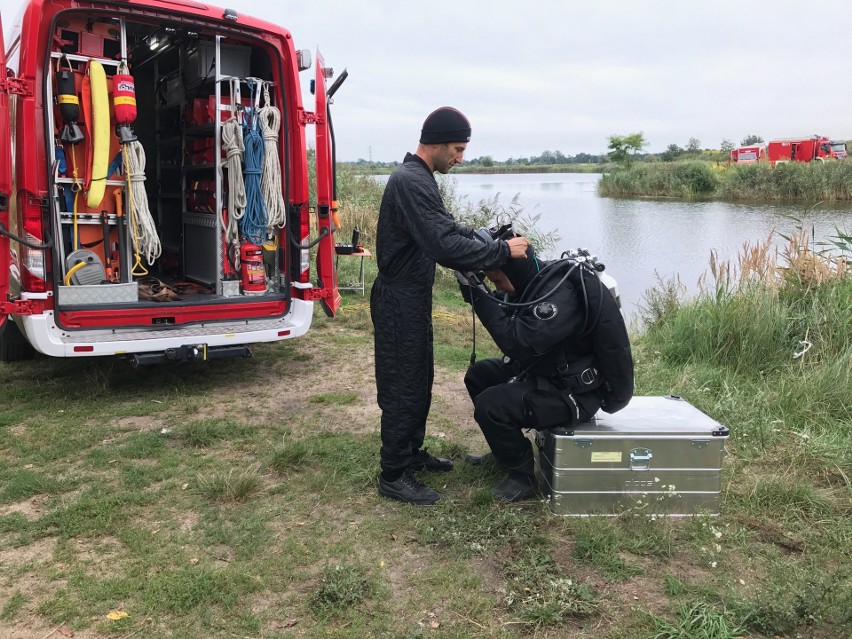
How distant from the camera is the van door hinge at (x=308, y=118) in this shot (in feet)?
15.9

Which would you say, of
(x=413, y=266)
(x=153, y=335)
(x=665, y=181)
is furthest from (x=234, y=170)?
(x=665, y=181)

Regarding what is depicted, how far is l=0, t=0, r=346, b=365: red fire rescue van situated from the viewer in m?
4.01

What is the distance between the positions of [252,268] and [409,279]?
7.39 ft

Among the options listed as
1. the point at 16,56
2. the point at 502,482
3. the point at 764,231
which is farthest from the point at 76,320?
the point at 764,231

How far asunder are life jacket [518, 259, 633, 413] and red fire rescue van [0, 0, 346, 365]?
2463 millimetres

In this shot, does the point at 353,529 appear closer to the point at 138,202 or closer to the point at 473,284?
the point at 473,284

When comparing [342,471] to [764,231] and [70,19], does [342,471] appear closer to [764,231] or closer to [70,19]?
[70,19]

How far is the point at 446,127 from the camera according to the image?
3.05 m

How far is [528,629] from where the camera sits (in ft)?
7.64

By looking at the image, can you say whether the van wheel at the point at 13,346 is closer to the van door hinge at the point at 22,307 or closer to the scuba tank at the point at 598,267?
the van door hinge at the point at 22,307

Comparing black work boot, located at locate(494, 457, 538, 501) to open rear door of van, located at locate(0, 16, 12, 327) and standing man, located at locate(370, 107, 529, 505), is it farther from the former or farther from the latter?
open rear door of van, located at locate(0, 16, 12, 327)

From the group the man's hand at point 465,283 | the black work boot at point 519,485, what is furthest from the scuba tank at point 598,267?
the black work boot at point 519,485

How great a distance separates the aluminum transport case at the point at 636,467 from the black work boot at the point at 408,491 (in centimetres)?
56

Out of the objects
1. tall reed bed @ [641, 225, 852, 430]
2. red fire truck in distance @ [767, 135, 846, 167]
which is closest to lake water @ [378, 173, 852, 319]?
tall reed bed @ [641, 225, 852, 430]
